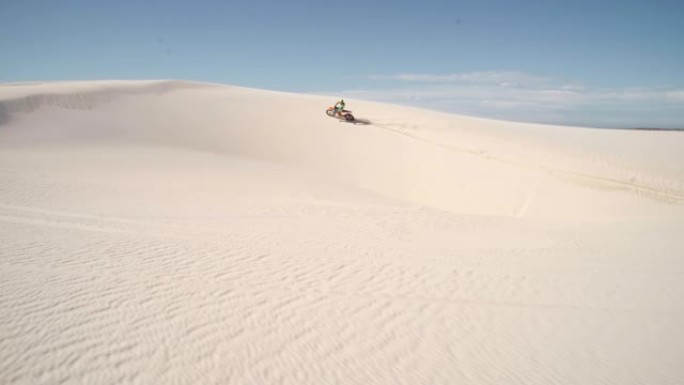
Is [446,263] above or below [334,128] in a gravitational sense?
below

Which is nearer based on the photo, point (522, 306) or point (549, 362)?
point (549, 362)

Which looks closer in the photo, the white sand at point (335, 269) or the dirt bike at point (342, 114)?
the white sand at point (335, 269)

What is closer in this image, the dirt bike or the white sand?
the white sand

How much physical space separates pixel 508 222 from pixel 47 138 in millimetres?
22083

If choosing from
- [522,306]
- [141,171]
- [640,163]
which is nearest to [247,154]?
[141,171]

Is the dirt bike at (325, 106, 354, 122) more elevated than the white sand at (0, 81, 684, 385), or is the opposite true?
the dirt bike at (325, 106, 354, 122)

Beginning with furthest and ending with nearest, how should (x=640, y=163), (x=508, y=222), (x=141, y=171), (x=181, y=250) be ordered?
(x=640, y=163) < (x=141, y=171) < (x=508, y=222) < (x=181, y=250)

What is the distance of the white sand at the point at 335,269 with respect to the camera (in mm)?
4762

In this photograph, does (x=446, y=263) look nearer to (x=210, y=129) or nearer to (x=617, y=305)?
(x=617, y=305)

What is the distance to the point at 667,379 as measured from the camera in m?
4.95

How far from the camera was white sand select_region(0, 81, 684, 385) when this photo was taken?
4.76 m

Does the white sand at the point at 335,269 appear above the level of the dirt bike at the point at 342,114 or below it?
below

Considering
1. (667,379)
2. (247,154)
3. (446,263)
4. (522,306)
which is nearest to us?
(667,379)

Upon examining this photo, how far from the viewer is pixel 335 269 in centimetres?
762
